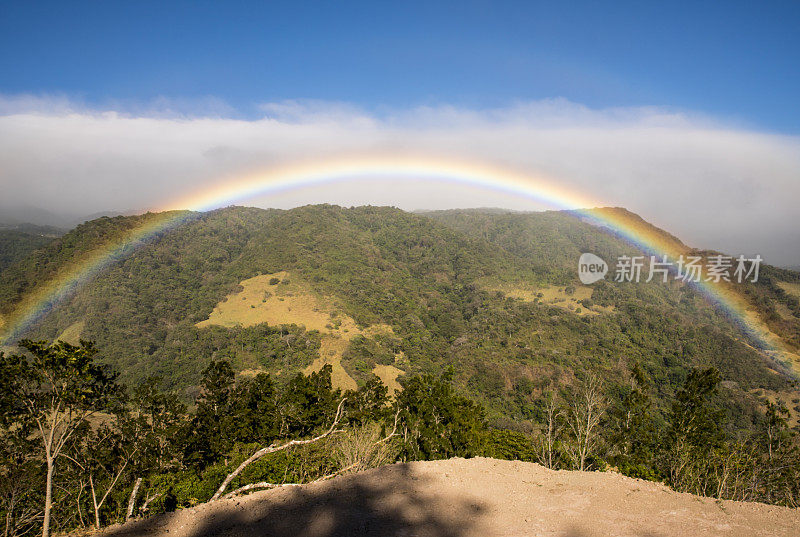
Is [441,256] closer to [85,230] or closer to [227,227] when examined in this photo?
[227,227]

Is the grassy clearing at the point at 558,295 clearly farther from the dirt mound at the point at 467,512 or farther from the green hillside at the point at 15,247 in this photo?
the green hillside at the point at 15,247

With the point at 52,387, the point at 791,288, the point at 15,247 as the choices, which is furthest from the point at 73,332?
the point at 791,288

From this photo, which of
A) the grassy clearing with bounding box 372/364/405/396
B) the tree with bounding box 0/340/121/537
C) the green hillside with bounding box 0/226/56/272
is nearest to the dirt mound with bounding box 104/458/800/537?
the tree with bounding box 0/340/121/537

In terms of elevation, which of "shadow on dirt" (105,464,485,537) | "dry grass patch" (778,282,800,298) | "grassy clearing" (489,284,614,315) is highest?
"dry grass patch" (778,282,800,298)

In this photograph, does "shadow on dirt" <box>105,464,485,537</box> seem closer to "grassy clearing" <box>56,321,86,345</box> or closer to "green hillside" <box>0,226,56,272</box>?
"grassy clearing" <box>56,321,86,345</box>

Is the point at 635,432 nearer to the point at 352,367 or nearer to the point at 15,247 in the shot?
the point at 352,367

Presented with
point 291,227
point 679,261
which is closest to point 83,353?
point 291,227
